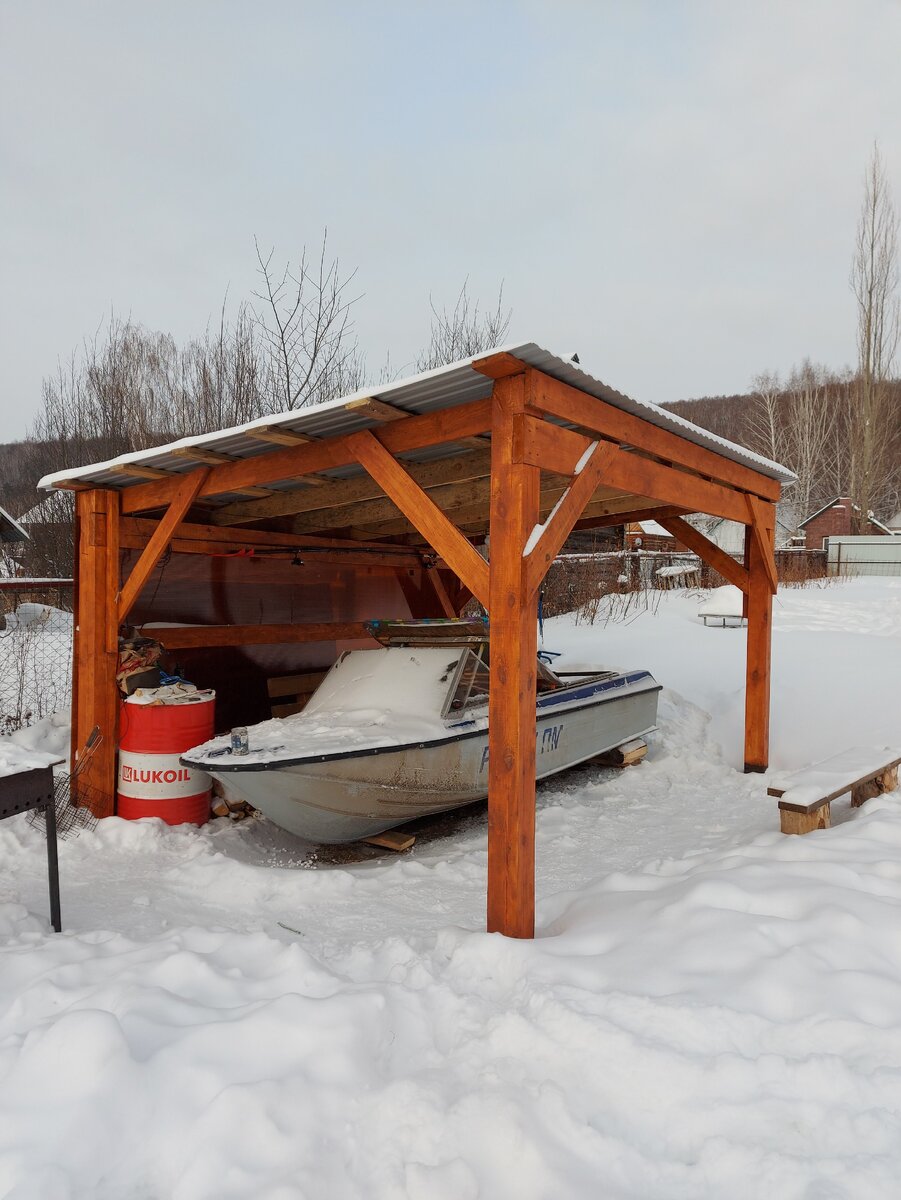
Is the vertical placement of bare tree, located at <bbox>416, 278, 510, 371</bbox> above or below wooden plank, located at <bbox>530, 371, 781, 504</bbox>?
above

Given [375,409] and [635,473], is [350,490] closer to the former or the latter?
[375,409]

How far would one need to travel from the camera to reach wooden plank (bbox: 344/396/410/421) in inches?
144

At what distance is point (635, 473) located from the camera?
4434mm

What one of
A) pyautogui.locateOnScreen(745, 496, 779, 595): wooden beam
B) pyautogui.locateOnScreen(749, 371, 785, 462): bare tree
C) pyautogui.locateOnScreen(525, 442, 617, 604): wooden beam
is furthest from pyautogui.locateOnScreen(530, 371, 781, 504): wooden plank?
pyautogui.locateOnScreen(749, 371, 785, 462): bare tree

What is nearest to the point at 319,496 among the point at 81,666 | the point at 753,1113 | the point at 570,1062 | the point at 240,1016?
the point at 81,666

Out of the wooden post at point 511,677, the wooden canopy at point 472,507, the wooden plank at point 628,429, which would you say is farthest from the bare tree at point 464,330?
the wooden post at point 511,677

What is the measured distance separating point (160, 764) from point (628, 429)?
3879 millimetres

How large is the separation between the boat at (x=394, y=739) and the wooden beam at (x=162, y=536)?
142 centimetres

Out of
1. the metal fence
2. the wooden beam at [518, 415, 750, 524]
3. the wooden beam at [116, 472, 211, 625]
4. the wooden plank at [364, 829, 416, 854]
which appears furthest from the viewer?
the metal fence

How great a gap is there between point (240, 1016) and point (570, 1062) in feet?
3.60

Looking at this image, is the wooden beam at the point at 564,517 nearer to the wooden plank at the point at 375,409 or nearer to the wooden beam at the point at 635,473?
the wooden beam at the point at 635,473

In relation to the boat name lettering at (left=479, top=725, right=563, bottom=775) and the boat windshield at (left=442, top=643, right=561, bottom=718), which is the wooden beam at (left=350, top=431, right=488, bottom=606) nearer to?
the boat windshield at (left=442, top=643, right=561, bottom=718)

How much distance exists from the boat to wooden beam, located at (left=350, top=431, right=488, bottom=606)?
156 centimetres

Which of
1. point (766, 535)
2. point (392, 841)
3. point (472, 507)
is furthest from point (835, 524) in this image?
point (392, 841)
